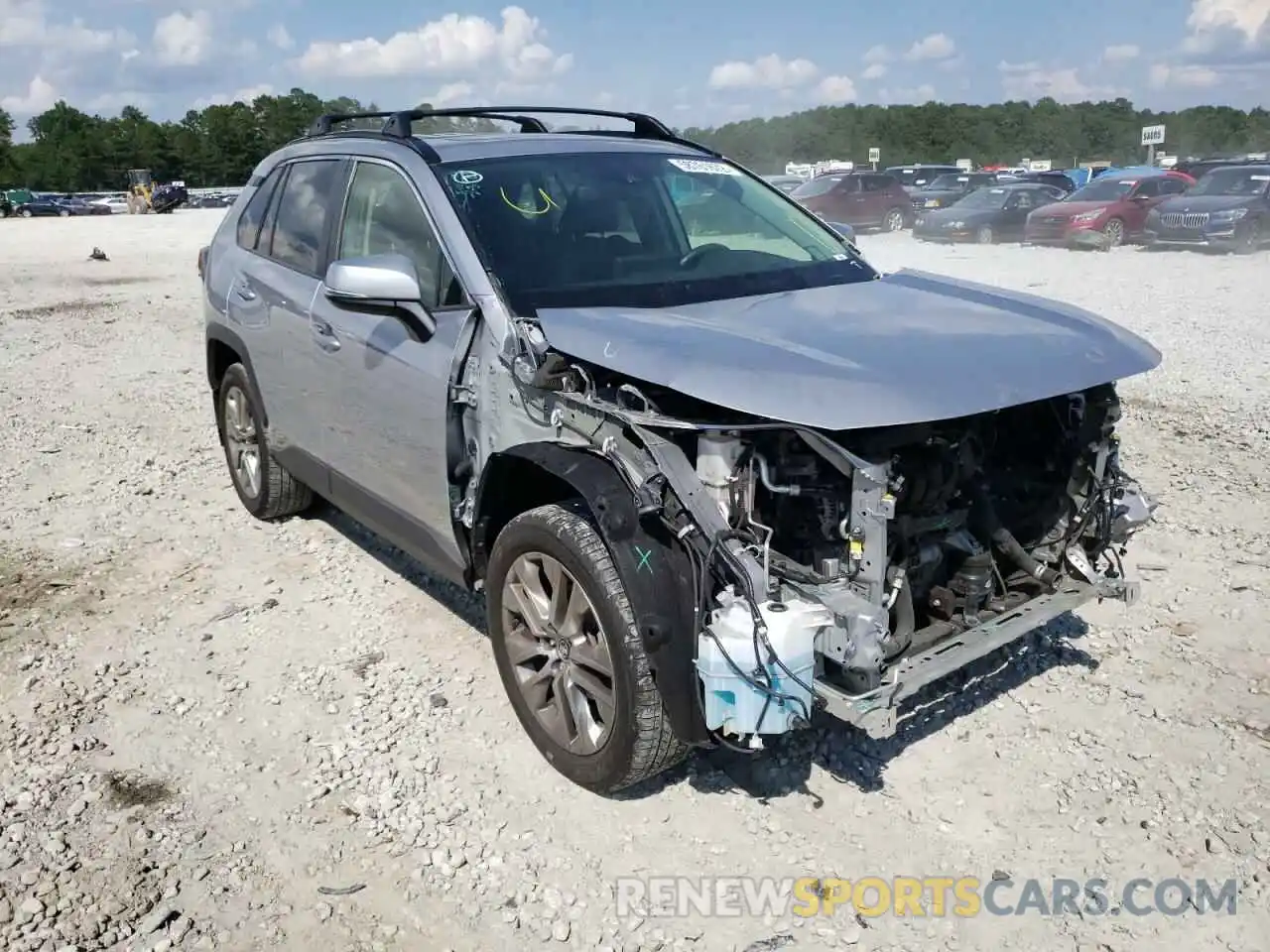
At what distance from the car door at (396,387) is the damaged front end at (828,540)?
0.47 m

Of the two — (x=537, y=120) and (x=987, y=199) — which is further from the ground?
(x=537, y=120)

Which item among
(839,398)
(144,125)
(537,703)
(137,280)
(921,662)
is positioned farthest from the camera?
(144,125)

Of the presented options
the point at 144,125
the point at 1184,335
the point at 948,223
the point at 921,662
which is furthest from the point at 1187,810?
the point at 144,125

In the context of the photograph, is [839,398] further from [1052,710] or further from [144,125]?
[144,125]

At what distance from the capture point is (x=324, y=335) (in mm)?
4531

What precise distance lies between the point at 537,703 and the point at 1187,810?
2115mm

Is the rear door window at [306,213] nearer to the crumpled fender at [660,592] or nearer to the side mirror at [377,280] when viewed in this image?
the side mirror at [377,280]

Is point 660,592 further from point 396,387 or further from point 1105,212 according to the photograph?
point 1105,212

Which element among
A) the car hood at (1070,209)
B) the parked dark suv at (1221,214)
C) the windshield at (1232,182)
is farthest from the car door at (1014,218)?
the windshield at (1232,182)

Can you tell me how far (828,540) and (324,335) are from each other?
2463 millimetres

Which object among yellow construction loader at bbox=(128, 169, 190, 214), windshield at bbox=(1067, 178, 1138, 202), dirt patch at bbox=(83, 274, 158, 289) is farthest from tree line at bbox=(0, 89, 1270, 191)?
dirt patch at bbox=(83, 274, 158, 289)

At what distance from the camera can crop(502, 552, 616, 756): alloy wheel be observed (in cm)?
333

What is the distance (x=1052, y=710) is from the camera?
3.99 meters

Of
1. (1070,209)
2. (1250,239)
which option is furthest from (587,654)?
(1070,209)
